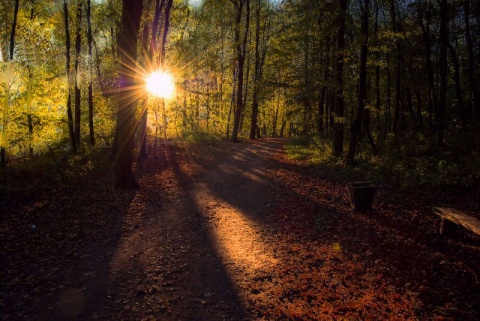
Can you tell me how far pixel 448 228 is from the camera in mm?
7070

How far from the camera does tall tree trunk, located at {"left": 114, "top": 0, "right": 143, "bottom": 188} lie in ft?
36.0

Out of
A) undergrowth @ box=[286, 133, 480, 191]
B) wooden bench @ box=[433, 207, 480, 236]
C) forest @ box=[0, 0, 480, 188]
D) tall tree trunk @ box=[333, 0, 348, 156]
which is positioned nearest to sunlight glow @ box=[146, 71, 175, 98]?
forest @ box=[0, 0, 480, 188]

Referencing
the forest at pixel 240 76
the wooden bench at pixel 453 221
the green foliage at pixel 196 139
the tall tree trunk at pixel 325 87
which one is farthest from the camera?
the green foliage at pixel 196 139

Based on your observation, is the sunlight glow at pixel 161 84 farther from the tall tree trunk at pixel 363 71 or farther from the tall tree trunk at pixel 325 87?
the tall tree trunk at pixel 363 71

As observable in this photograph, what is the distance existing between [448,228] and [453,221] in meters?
0.55

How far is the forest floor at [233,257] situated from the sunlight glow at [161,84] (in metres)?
10.3

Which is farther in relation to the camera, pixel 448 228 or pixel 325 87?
pixel 325 87

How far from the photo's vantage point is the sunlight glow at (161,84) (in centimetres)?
1975

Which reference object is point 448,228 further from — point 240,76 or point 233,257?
point 240,76

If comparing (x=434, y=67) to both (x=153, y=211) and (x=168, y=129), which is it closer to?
(x=168, y=129)

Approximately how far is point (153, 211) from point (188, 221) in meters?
1.48

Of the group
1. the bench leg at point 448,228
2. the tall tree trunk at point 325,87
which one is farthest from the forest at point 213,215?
the tall tree trunk at point 325,87

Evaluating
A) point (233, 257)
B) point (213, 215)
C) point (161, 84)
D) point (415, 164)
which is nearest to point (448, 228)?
point (233, 257)

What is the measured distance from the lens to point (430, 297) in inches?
193
